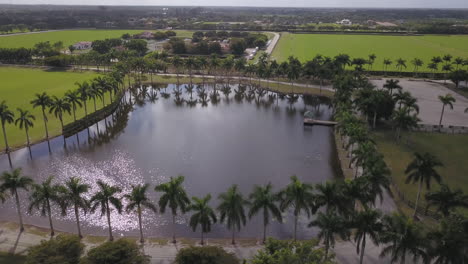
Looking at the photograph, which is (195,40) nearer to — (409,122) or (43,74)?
(43,74)

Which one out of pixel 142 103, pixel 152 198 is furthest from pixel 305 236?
pixel 142 103

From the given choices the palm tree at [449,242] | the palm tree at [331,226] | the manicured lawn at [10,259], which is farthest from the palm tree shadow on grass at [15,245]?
the palm tree at [449,242]

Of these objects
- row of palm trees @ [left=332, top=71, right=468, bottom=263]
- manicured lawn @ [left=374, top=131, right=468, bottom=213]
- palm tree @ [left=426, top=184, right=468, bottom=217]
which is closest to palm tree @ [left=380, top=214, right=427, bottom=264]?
row of palm trees @ [left=332, top=71, right=468, bottom=263]

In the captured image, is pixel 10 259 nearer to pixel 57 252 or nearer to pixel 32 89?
pixel 57 252

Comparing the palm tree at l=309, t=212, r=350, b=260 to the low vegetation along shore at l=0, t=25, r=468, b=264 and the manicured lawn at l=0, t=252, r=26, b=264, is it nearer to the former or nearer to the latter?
the low vegetation along shore at l=0, t=25, r=468, b=264

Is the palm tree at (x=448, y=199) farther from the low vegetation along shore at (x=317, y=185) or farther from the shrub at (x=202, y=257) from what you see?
the shrub at (x=202, y=257)

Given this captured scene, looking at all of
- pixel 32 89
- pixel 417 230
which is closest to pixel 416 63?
pixel 417 230
